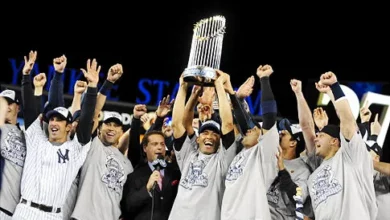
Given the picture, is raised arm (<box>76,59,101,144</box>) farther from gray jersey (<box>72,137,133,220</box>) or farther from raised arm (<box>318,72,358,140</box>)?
raised arm (<box>318,72,358,140</box>)

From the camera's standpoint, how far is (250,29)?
10.0m

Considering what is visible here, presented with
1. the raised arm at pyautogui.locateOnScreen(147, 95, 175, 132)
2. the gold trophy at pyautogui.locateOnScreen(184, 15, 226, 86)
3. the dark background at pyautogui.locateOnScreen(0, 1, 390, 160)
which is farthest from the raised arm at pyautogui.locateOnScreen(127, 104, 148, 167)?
the dark background at pyautogui.locateOnScreen(0, 1, 390, 160)

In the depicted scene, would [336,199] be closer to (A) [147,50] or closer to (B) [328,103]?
(B) [328,103]

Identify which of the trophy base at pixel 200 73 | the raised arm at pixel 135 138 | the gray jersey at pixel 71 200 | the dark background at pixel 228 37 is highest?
the dark background at pixel 228 37

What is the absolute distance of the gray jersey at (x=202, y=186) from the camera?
194 inches

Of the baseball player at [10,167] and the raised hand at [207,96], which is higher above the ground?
the raised hand at [207,96]

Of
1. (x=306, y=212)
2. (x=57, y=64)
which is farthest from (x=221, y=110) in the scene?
(x=57, y=64)

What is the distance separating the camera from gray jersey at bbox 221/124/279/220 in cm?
482

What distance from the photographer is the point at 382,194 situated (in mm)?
5426

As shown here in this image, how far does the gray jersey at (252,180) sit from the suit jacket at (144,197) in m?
0.54

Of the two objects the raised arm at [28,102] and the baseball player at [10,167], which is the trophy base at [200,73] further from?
the baseball player at [10,167]

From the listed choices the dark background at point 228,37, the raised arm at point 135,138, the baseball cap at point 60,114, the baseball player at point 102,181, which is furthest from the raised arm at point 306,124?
the dark background at point 228,37

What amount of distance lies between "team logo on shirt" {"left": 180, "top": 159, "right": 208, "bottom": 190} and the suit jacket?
26 centimetres

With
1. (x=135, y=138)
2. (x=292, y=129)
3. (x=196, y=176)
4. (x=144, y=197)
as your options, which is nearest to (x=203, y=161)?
(x=196, y=176)
